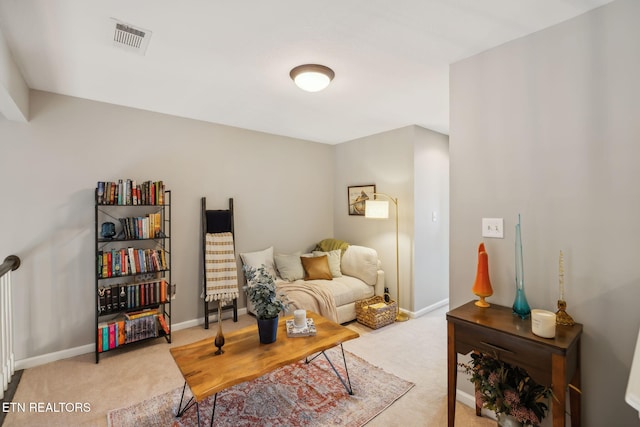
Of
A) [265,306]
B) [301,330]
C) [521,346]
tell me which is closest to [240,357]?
[265,306]

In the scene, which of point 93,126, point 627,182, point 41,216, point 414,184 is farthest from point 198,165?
point 627,182

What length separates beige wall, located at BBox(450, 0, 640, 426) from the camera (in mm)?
1571

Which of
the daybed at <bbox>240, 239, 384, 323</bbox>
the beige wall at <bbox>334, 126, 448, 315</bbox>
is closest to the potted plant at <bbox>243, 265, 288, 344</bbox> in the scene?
the daybed at <bbox>240, 239, 384, 323</bbox>

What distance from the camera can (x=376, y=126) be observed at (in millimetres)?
3938

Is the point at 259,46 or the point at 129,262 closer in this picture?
the point at 259,46

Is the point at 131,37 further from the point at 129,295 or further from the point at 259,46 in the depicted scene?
the point at 129,295

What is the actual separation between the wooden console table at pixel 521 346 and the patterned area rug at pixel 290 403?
61cm

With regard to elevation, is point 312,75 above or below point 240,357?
above

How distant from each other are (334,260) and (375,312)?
987mm

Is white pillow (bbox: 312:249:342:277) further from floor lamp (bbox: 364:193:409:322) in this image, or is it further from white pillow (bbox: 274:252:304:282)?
floor lamp (bbox: 364:193:409:322)

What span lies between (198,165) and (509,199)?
10.7 ft

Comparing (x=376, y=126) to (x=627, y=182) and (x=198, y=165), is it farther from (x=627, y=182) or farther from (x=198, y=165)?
(x=627, y=182)

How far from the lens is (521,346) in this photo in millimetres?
1550

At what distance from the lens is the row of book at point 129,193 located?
110 inches
